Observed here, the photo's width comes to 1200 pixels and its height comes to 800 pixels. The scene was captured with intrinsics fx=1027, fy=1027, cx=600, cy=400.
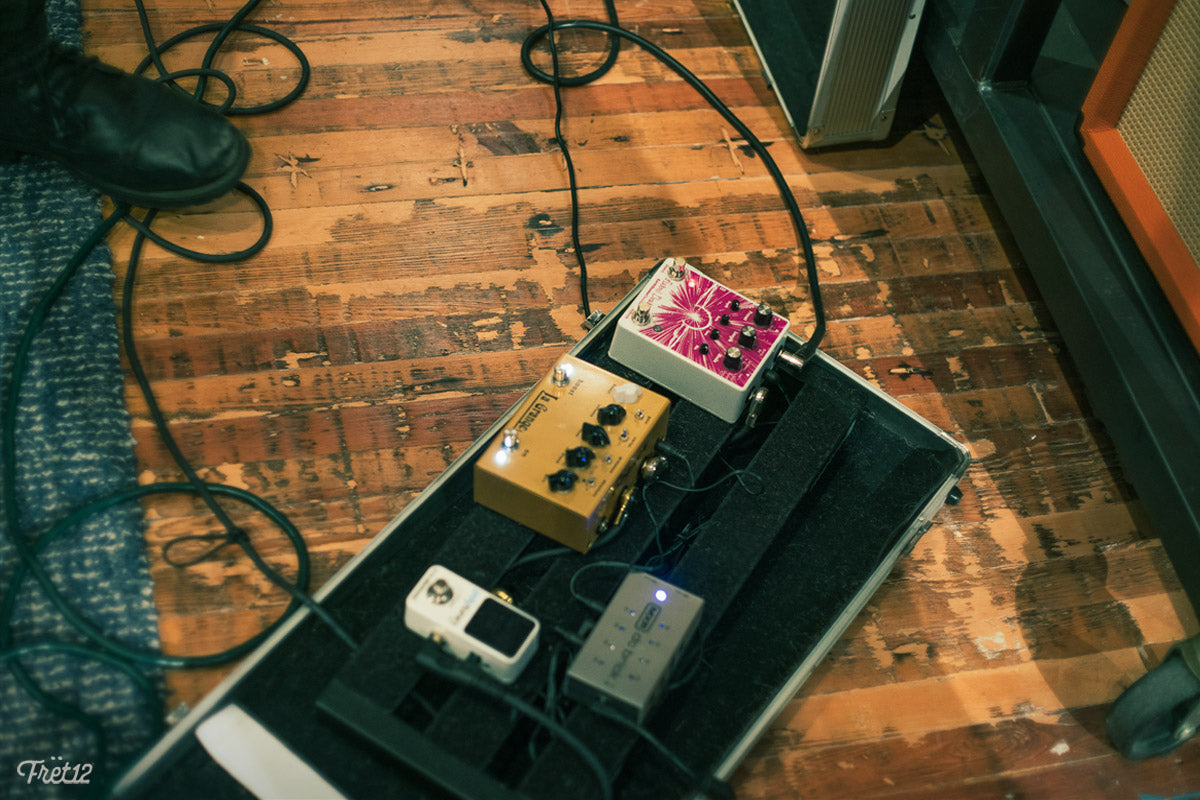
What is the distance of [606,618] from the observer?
3.88 ft

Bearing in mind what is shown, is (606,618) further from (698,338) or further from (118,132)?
(118,132)

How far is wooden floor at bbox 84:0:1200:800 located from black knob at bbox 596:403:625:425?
0.37 metres

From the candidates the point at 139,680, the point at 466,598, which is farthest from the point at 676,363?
the point at 139,680

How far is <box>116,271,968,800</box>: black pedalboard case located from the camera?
1.14 meters

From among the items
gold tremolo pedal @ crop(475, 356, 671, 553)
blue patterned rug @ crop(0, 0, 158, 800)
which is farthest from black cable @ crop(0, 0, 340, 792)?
gold tremolo pedal @ crop(475, 356, 671, 553)

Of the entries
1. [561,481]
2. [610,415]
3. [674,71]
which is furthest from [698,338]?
[674,71]

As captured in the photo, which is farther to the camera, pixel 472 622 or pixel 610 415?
pixel 610 415

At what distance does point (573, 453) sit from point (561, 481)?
0.13ft

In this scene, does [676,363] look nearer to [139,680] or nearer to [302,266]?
[302,266]

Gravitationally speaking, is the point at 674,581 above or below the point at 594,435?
below

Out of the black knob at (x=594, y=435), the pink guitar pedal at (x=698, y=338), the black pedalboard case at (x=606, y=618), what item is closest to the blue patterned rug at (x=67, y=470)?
the black pedalboard case at (x=606, y=618)

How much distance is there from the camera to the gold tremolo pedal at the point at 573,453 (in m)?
1.24

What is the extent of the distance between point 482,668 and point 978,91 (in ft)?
4.31

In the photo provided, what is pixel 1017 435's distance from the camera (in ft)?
5.57
